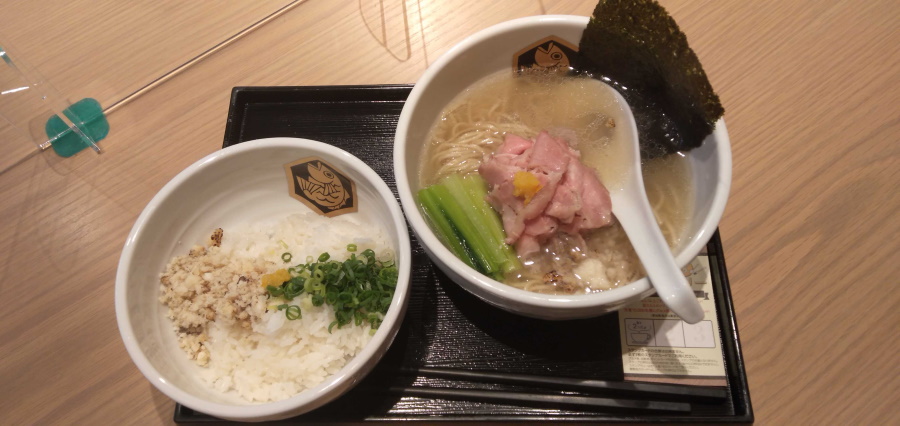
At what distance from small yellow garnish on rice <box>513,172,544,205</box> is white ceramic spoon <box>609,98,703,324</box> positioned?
8.5 inches

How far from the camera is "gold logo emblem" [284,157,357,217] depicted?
1340mm

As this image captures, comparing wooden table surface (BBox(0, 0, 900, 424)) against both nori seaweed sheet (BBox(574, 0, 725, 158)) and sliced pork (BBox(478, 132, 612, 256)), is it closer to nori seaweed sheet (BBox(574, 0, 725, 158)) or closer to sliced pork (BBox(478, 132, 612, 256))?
nori seaweed sheet (BBox(574, 0, 725, 158))

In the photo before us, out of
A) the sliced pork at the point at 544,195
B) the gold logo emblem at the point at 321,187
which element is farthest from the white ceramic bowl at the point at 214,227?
the sliced pork at the point at 544,195

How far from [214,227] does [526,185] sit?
2.99 feet

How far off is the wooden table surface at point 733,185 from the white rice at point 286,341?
27 centimetres

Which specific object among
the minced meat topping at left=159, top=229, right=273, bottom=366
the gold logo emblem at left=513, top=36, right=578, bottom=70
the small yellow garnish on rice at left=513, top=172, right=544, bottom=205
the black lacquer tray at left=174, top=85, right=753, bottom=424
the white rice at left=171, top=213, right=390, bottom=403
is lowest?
the black lacquer tray at left=174, top=85, right=753, bottom=424

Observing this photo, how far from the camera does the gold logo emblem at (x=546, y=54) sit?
1.27 m

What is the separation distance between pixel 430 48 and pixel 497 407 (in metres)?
1.18

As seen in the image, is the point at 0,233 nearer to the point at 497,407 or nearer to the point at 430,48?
the point at 430,48

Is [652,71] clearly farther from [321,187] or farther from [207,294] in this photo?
[207,294]

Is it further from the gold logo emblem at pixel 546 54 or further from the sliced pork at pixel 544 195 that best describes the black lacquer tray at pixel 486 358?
the gold logo emblem at pixel 546 54

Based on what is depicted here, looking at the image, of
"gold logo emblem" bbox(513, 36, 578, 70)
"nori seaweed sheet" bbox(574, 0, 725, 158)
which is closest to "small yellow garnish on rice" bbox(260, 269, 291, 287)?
"gold logo emblem" bbox(513, 36, 578, 70)

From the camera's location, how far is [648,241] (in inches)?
41.9

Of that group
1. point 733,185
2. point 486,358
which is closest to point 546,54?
point 733,185
